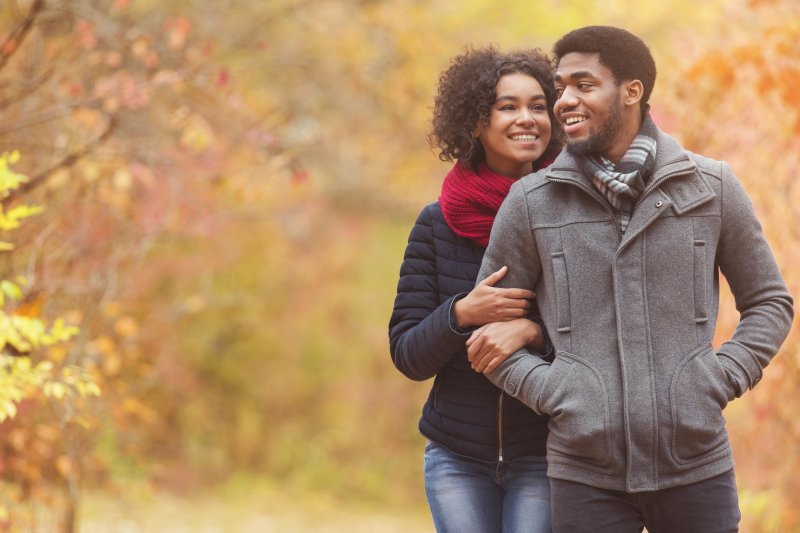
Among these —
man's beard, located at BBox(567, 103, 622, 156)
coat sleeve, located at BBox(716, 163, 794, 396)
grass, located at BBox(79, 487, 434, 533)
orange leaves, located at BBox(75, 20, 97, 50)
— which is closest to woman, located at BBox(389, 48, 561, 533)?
man's beard, located at BBox(567, 103, 622, 156)

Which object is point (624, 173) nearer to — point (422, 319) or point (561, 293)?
point (561, 293)

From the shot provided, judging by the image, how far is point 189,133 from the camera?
236 inches

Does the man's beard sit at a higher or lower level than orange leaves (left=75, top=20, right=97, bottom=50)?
lower

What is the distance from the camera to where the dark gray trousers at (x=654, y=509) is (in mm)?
2535

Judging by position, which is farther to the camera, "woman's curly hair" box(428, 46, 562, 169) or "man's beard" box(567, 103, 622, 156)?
"woman's curly hair" box(428, 46, 562, 169)

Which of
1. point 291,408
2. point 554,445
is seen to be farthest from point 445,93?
point 291,408

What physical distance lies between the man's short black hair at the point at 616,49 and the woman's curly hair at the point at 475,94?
424 millimetres

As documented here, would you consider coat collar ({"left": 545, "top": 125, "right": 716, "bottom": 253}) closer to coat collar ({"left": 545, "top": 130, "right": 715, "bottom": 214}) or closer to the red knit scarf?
coat collar ({"left": 545, "top": 130, "right": 715, "bottom": 214})

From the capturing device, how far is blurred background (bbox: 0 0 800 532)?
587cm

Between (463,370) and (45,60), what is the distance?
4.22 m

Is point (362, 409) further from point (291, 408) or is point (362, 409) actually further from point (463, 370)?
point (463, 370)

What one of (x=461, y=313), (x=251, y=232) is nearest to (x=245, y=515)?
(x=251, y=232)

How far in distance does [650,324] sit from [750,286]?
0.32m

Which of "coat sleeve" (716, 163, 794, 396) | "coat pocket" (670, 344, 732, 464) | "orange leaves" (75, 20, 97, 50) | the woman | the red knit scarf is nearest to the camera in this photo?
"coat pocket" (670, 344, 732, 464)
